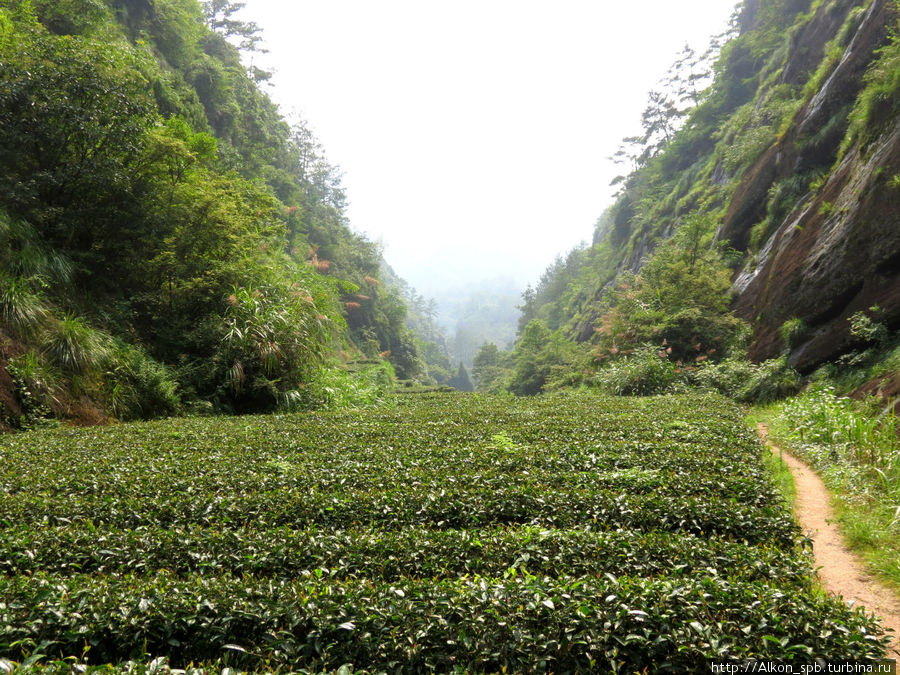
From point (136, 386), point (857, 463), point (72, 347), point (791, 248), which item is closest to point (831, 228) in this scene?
point (791, 248)

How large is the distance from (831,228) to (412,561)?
13236mm

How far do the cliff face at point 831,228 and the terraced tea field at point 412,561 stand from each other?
6680 mm

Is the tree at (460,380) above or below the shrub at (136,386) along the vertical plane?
above

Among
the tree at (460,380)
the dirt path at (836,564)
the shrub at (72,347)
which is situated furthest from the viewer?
the tree at (460,380)

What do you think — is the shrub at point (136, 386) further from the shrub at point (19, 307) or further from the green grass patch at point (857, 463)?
the green grass patch at point (857, 463)

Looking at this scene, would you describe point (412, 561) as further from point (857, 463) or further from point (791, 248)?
point (791, 248)

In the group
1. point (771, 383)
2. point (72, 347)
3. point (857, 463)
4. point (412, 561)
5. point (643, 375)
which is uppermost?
point (643, 375)

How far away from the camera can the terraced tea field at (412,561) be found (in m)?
2.32

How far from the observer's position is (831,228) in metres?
10.6

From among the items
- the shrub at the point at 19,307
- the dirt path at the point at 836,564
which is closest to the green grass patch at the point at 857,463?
the dirt path at the point at 836,564

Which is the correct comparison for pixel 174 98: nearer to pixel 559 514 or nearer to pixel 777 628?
pixel 559 514

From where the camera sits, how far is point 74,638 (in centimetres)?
236

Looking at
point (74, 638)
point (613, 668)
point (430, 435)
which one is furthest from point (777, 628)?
point (430, 435)

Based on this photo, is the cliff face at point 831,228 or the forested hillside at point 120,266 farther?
the cliff face at point 831,228
